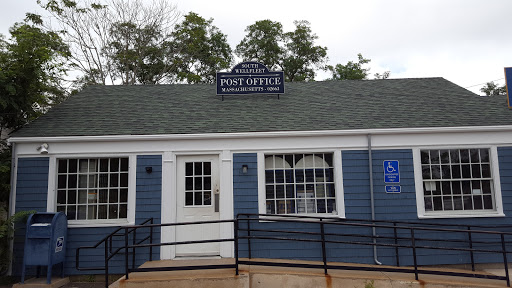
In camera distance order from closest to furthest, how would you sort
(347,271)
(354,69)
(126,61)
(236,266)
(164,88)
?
(236,266) → (347,271) → (164,88) → (126,61) → (354,69)

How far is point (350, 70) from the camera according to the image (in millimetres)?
23875

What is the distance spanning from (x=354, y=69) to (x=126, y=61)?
15.1 m

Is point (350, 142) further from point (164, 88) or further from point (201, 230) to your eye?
point (164, 88)

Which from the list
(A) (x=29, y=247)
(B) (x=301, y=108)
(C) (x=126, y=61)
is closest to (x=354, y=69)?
(C) (x=126, y=61)

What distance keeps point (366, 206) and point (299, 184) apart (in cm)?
147

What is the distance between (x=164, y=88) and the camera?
1027 centimetres

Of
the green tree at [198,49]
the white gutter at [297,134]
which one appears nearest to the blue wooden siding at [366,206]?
the white gutter at [297,134]

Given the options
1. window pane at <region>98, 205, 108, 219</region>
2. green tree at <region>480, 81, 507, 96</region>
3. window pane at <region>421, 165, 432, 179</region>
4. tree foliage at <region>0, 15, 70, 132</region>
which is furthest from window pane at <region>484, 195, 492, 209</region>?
green tree at <region>480, 81, 507, 96</region>

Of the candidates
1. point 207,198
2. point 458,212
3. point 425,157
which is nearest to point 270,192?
point 207,198

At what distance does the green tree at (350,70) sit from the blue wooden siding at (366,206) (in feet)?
55.4

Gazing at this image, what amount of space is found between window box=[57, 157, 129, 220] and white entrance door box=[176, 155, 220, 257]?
119 centimetres

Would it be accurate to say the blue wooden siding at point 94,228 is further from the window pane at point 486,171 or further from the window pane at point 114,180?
the window pane at point 486,171

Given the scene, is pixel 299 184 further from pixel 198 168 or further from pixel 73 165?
pixel 73 165

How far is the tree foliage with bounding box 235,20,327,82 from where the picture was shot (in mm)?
25344
